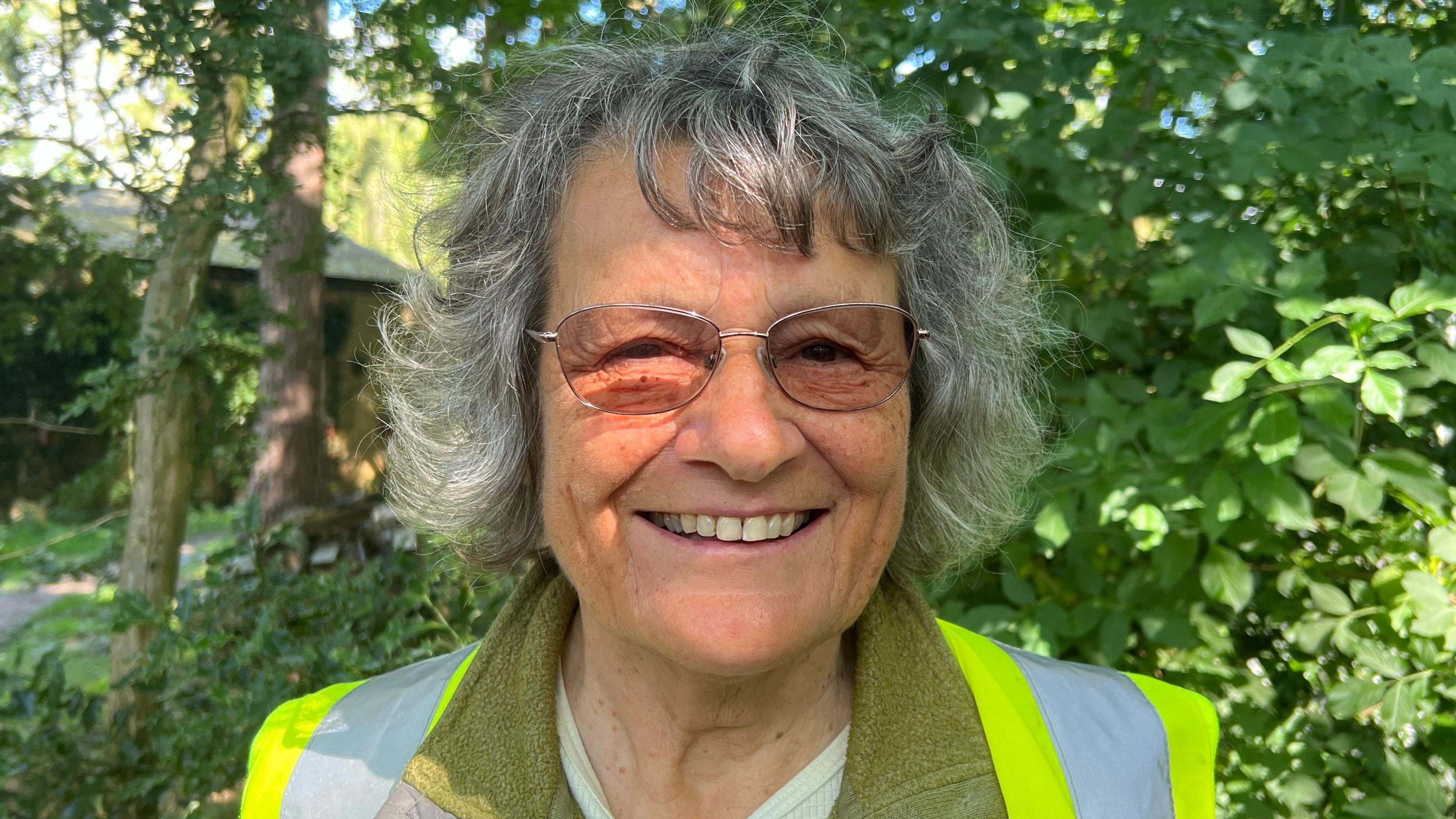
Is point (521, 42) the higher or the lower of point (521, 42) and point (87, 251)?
the higher

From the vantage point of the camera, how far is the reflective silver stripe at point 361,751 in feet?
4.96

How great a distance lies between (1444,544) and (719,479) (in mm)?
1515

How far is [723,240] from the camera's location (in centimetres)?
134

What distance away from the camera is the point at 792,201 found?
1.36 m

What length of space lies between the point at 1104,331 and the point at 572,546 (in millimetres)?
1555

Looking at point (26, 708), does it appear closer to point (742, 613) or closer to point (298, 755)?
point (298, 755)

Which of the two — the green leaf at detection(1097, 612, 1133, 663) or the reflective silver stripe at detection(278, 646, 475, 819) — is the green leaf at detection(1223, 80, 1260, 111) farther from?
the reflective silver stripe at detection(278, 646, 475, 819)

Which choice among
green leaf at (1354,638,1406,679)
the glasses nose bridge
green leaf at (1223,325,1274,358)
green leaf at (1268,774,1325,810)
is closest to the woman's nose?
the glasses nose bridge

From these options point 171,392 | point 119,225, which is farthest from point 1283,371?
point 119,225

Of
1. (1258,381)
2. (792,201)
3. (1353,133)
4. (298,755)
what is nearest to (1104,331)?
(1258,381)

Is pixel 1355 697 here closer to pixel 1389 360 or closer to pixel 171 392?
pixel 1389 360

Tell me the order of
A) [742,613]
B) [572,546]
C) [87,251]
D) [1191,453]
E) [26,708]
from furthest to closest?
[87,251]
[26,708]
[1191,453]
[572,546]
[742,613]

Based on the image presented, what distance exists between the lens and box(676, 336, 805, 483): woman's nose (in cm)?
130

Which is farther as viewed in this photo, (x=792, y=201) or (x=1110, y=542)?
(x=1110, y=542)
